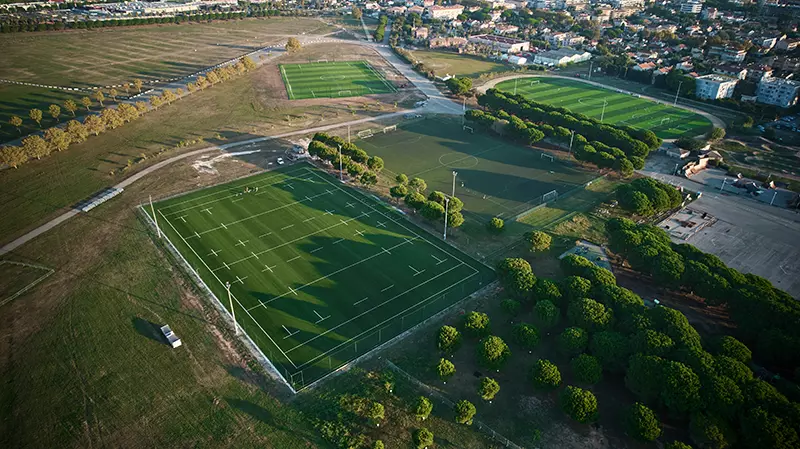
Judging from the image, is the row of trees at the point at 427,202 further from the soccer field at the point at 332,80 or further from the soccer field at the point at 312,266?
the soccer field at the point at 332,80

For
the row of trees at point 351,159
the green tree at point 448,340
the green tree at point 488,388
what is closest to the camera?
the green tree at point 488,388

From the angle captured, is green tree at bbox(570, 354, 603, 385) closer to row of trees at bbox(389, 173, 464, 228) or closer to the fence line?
the fence line

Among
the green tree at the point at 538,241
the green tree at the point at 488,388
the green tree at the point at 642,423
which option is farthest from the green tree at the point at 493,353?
the green tree at the point at 538,241

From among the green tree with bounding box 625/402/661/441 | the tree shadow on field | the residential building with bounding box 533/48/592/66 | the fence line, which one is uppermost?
the residential building with bounding box 533/48/592/66

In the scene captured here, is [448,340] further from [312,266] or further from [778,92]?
[778,92]

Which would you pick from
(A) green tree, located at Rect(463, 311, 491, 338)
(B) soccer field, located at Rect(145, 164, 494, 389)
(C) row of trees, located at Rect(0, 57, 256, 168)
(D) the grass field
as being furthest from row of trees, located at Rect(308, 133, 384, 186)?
(C) row of trees, located at Rect(0, 57, 256, 168)

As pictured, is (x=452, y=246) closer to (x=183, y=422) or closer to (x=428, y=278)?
(x=428, y=278)

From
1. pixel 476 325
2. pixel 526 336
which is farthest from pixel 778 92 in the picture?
pixel 476 325
